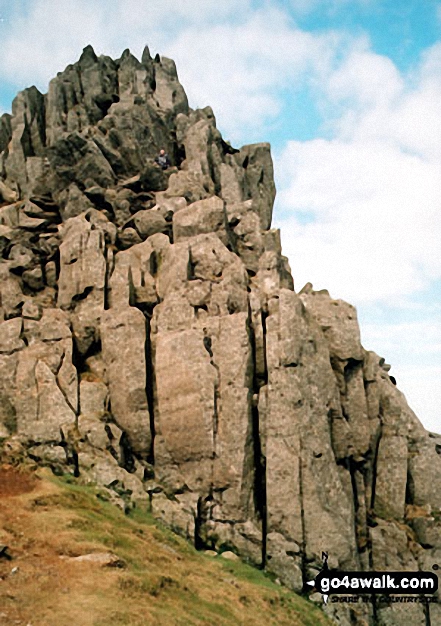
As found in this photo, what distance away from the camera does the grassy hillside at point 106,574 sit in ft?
98.8

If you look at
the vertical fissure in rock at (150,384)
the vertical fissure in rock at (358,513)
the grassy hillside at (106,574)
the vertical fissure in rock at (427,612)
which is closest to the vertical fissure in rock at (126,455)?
the vertical fissure in rock at (150,384)

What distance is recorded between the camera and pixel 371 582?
173ft

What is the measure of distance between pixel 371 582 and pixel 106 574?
2816cm

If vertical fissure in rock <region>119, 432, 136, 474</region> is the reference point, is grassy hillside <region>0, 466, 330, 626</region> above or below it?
below

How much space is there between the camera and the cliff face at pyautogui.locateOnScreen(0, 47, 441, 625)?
5125 centimetres

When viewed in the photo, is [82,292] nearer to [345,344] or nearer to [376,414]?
[345,344]

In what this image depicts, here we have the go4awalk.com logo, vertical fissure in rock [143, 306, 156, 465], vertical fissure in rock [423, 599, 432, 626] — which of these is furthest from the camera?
vertical fissure in rock [143, 306, 156, 465]

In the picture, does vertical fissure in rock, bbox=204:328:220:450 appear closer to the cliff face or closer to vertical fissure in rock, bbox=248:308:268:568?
the cliff face

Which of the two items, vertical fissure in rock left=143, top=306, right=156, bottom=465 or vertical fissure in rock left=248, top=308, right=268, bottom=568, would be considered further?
vertical fissure in rock left=143, top=306, right=156, bottom=465

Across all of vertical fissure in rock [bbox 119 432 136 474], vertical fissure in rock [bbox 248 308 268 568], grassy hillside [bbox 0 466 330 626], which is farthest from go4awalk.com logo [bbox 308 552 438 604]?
vertical fissure in rock [bbox 119 432 136 474]

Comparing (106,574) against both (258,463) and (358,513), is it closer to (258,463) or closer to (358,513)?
(258,463)

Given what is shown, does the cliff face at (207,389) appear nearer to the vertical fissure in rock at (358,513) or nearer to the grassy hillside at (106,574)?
the vertical fissure in rock at (358,513)

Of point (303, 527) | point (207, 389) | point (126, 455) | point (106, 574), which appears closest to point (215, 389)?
point (207, 389)

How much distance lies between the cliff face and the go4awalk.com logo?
0.97m
